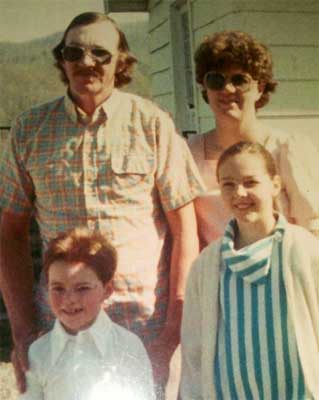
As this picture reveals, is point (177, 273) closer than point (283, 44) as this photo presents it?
Yes

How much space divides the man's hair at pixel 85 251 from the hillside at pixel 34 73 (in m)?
0.25

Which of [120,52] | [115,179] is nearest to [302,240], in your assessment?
[115,179]

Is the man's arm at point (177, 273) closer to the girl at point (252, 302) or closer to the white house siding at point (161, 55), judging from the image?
the girl at point (252, 302)

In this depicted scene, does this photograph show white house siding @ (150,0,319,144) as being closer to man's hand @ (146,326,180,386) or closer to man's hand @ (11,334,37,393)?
man's hand @ (146,326,180,386)

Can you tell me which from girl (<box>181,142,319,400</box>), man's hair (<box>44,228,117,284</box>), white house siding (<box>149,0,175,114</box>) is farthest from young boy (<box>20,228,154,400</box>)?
white house siding (<box>149,0,175,114</box>)

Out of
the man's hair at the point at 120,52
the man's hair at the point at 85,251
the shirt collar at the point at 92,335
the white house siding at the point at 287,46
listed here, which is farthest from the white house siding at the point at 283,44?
the shirt collar at the point at 92,335

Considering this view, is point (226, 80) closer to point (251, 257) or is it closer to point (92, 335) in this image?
point (251, 257)

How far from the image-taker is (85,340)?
958mm

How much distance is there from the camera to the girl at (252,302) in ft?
2.83

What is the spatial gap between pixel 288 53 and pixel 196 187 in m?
0.36

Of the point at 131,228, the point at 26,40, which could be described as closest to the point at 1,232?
the point at 131,228

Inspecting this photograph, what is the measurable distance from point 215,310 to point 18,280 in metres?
0.37

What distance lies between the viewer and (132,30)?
1047 millimetres

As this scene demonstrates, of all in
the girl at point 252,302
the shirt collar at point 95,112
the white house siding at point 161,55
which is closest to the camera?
the girl at point 252,302
